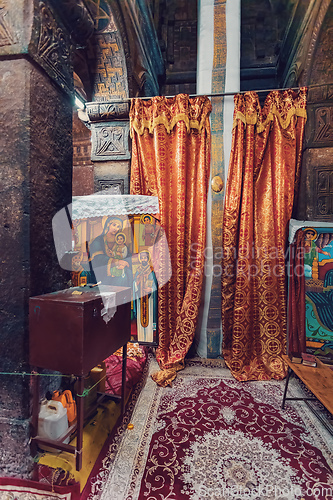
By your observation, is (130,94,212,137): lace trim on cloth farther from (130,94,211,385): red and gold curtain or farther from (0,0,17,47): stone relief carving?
(0,0,17,47): stone relief carving

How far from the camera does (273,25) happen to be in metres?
4.18

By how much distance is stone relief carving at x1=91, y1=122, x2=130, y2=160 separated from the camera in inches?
132

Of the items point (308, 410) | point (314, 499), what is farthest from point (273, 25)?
point (314, 499)

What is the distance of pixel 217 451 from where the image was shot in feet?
5.79

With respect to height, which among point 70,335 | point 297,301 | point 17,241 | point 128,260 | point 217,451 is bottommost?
point 217,451

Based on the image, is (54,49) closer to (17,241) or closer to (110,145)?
(17,241)

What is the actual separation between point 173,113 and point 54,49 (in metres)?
1.70

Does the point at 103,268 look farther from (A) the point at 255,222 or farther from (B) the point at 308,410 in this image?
(B) the point at 308,410

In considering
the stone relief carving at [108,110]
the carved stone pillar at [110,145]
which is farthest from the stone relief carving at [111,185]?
the stone relief carving at [108,110]

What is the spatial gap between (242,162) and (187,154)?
2.27 feet

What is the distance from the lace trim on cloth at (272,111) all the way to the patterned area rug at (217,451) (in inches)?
118

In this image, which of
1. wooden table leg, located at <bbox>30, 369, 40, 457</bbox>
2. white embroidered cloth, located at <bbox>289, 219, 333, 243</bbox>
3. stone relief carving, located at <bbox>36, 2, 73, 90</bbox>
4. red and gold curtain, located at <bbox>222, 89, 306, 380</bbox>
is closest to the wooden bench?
red and gold curtain, located at <bbox>222, 89, 306, 380</bbox>

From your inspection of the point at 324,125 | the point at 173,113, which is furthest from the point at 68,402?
the point at 324,125

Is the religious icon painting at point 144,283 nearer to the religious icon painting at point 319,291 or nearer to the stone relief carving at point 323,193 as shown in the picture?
the religious icon painting at point 319,291
